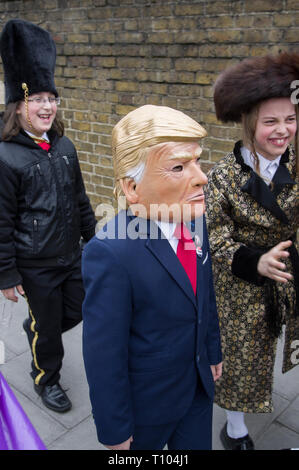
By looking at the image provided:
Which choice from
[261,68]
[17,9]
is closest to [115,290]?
[261,68]

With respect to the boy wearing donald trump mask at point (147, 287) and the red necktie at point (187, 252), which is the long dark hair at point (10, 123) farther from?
the red necktie at point (187, 252)

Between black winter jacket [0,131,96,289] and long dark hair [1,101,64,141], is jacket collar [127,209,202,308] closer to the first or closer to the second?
black winter jacket [0,131,96,289]

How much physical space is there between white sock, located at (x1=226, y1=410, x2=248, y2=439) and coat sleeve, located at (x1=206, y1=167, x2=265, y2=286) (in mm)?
834

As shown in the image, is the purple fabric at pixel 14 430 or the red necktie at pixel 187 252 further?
the red necktie at pixel 187 252

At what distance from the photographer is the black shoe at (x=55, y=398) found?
9.21 feet

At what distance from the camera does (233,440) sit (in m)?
2.47

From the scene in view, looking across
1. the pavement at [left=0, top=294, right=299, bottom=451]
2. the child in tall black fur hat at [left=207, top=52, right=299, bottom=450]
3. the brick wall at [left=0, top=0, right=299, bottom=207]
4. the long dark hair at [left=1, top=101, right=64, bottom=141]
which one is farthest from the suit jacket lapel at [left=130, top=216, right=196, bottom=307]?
the brick wall at [left=0, top=0, right=299, bottom=207]

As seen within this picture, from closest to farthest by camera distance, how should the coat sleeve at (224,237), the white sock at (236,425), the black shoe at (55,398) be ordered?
1. the coat sleeve at (224,237)
2. the white sock at (236,425)
3. the black shoe at (55,398)

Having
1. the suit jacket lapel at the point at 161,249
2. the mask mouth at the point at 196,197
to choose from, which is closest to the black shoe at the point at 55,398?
the suit jacket lapel at the point at 161,249

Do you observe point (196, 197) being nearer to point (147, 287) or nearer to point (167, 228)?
point (167, 228)

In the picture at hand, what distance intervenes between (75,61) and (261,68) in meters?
3.28

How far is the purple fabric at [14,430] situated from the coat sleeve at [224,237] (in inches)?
42.6
